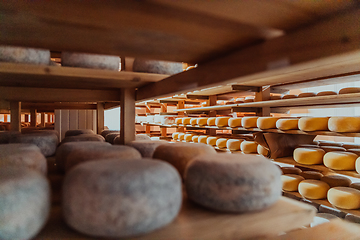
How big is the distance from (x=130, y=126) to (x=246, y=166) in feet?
3.80

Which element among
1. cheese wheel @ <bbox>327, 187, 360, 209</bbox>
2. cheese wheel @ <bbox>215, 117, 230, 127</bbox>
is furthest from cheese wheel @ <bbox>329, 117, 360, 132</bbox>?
cheese wheel @ <bbox>215, 117, 230, 127</bbox>

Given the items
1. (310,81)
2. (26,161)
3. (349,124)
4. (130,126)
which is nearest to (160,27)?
(26,161)

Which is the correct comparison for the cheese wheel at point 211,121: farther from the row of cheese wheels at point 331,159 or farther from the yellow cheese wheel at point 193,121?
the row of cheese wheels at point 331,159

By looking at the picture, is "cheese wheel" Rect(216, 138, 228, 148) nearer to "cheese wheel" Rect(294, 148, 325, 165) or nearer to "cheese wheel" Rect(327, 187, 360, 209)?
"cheese wheel" Rect(294, 148, 325, 165)

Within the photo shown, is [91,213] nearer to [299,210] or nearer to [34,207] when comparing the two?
[34,207]

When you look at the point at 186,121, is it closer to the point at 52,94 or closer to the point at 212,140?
the point at 212,140

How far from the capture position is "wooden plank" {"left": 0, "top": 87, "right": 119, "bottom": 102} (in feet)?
4.87

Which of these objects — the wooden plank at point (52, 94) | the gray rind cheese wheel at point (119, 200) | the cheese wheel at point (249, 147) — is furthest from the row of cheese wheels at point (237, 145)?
the gray rind cheese wheel at point (119, 200)

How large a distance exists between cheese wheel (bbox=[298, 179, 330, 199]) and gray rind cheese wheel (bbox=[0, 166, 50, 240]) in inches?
90.6

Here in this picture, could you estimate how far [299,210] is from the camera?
0.63 meters

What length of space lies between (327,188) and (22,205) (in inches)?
96.7

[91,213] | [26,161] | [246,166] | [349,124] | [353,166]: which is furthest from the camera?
[353,166]

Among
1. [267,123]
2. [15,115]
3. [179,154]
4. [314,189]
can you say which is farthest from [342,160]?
[15,115]

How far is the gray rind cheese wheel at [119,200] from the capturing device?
1.49 ft
